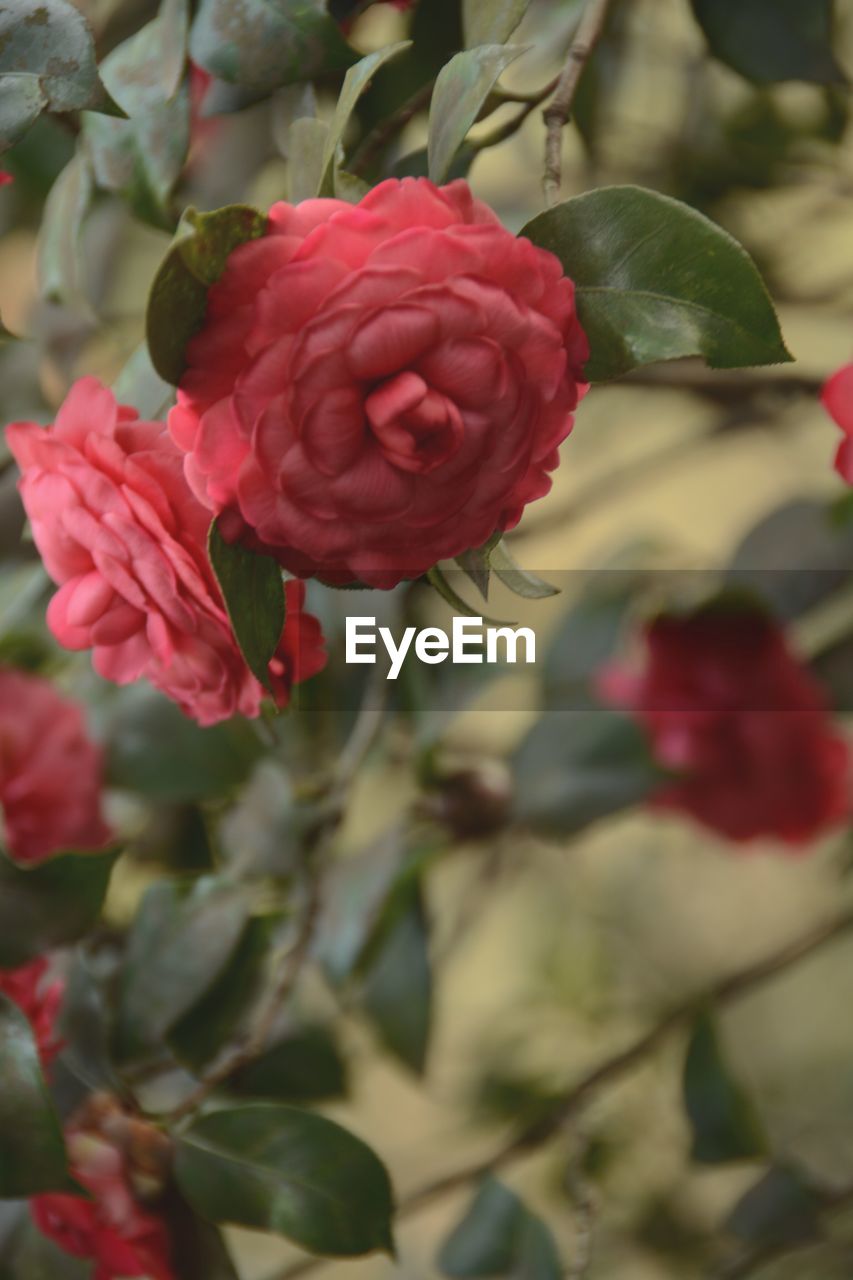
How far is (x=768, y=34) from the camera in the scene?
36 centimetres

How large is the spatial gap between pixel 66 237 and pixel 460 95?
15cm

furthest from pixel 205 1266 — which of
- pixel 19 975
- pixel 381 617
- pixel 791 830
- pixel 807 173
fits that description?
pixel 807 173

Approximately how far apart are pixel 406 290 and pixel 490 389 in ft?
0.07

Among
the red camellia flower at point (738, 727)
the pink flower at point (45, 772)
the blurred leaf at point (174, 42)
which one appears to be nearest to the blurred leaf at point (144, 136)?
the blurred leaf at point (174, 42)

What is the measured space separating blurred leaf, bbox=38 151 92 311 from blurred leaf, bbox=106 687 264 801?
17 centimetres

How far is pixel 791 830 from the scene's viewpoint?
2.03 ft

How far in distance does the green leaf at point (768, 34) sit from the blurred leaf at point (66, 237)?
179 millimetres

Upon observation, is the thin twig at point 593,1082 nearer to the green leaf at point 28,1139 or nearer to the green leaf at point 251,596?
the green leaf at point 28,1139

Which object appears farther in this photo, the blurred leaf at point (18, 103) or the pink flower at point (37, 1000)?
the pink flower at point (37, 1000)

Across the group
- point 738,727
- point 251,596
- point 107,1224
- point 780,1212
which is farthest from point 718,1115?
point 251,596

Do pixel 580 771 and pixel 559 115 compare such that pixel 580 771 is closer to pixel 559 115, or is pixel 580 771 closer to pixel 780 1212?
pixel 780 1212

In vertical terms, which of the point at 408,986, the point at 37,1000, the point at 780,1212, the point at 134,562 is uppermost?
the point at 134,562

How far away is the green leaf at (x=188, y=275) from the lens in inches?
8.5

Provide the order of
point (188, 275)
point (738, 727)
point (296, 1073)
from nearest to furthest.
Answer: point (188, 275)
point (296, 1073)
point (738, 727)
